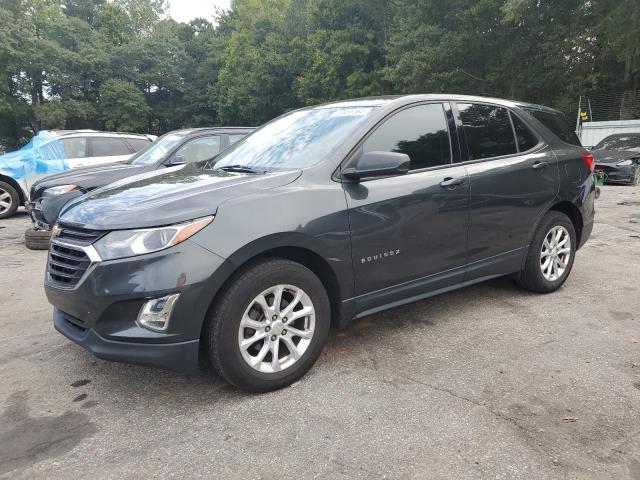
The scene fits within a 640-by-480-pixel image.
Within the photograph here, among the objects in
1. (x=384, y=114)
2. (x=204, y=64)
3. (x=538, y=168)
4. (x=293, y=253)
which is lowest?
(x=293, y=253)

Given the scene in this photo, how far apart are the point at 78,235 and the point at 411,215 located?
2032 mm

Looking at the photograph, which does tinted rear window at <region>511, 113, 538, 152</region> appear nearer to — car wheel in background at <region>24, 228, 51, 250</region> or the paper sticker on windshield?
the paper sticker on windshield

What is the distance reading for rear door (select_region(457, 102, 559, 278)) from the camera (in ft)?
12.1

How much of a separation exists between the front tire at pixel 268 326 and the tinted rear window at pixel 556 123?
2845 millimetres

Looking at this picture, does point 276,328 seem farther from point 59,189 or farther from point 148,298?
point 59,189

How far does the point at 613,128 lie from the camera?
18203 millimetres

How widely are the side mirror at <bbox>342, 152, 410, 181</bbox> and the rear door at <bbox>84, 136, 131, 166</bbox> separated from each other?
7676 millimetres

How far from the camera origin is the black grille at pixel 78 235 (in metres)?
2.57

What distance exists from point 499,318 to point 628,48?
69.6 ft

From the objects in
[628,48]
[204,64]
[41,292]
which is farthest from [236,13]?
[41,292]

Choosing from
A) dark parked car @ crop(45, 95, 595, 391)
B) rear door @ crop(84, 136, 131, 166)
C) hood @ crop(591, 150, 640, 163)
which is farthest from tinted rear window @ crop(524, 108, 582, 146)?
hood @ crop(591, 150, 640, 163)

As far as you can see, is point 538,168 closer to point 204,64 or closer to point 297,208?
point 297,208

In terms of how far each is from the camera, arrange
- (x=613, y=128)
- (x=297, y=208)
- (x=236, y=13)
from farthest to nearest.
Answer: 1. (x=236, y=13)
2. (x=613, y=128)
3. (x=297, y=208)

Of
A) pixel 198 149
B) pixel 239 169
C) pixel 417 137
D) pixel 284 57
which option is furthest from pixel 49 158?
pixel 284 57
